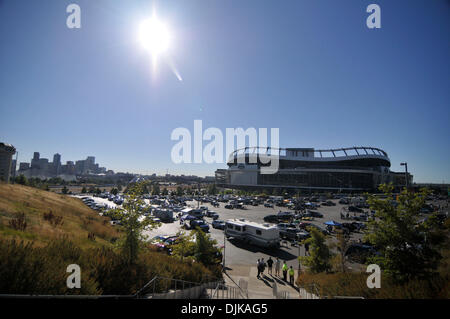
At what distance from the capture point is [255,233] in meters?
19.5

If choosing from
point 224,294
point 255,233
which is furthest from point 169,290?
point 255,233

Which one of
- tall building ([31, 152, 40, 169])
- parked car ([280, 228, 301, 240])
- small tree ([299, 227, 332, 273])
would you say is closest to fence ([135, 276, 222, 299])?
small tree ([299, 227, 332, 273])

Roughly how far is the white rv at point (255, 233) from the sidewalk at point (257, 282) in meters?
3.99

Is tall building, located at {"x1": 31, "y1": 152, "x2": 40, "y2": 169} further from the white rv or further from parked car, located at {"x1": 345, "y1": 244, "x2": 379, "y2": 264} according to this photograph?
parked car, located at {"x1": 345, "y1": 244, "x2": 379, "y2": 264}

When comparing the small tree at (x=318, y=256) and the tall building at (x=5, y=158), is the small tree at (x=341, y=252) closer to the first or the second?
the small tree at (x=318, y=256)

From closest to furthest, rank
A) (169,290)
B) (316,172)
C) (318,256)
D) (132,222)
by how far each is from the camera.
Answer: (169,290)
(132,222)
(318,256)
(316,172)

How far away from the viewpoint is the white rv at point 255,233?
1871 cm

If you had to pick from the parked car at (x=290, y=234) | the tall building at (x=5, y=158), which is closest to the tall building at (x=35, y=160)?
the tall building at (x=5, y=158)

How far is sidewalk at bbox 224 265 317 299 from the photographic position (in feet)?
34.6

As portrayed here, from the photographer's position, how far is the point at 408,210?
24.9 ft

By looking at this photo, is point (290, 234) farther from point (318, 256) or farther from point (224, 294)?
point (224, 294)

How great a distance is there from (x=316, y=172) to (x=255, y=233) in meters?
75.1
